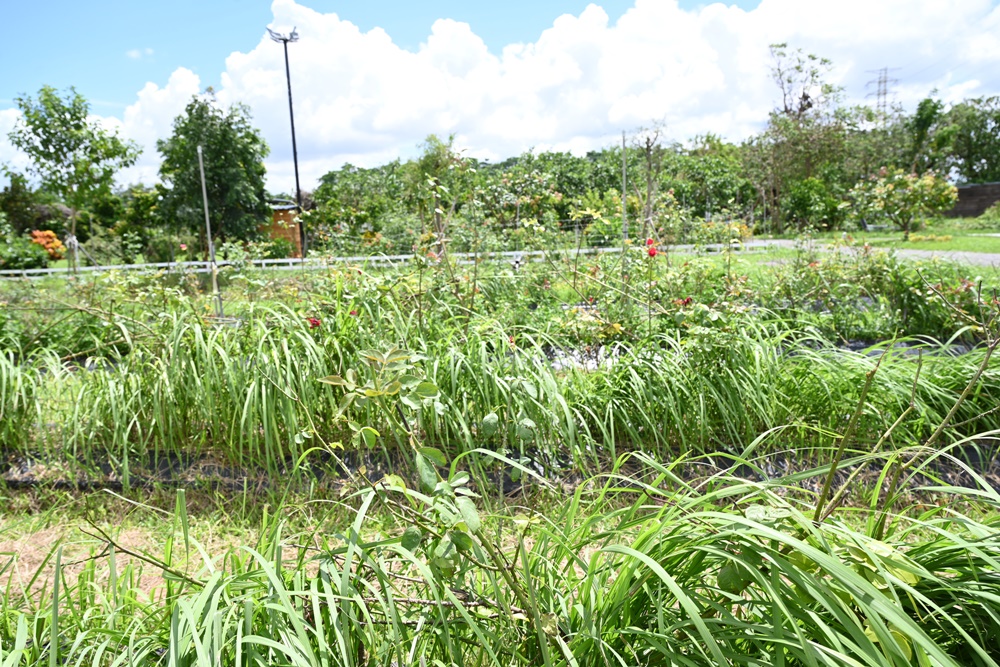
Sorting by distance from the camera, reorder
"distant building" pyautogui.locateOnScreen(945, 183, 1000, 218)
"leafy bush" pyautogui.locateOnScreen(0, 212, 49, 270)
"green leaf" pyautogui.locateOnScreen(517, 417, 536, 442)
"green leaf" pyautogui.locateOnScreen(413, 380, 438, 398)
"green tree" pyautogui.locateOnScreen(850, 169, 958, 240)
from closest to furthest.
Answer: "green leaf" pyautogui.locateOnScreen(413, 380, 438, 398) → "green leaf" pyautogui.locateOnScreen(517, 417, 536, 442) → "green tree" pyautogui.locateOnScreen(850, 169, 958, 240) → "leafy bush" pyautogui.locateOnScreen(0, 212, 49, 270) → "distant building" pyautogui.locateOnScreen(945, 183, 1000, 218)

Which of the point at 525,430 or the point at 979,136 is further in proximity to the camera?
the point at 979,136

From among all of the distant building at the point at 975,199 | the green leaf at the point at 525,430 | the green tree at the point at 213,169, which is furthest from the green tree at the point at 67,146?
the distant building at the point at 975,199

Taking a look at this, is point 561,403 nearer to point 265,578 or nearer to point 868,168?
point 265,578

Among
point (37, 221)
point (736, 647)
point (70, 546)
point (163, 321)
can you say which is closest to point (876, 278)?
point (736, 647)

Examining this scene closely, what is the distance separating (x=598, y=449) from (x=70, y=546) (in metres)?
2.01

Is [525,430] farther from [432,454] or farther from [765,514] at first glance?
[765,514]

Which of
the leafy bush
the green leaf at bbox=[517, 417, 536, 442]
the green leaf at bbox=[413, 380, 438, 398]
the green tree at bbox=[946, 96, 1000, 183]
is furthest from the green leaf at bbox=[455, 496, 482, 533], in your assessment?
the green tree at bbox=[946, 96, 1000, 183]

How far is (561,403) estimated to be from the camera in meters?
2.40

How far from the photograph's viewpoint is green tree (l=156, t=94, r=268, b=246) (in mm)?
14273

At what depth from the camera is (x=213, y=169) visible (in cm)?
1443

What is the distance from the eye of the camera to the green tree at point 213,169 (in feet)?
46.8

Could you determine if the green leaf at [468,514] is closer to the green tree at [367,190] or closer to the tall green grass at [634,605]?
the tall green grass at [634,605]

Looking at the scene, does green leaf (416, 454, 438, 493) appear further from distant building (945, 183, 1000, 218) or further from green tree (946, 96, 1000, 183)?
green tree (946, 96, 1000, 183)

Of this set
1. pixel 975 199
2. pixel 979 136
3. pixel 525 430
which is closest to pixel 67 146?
pixel 525 430
